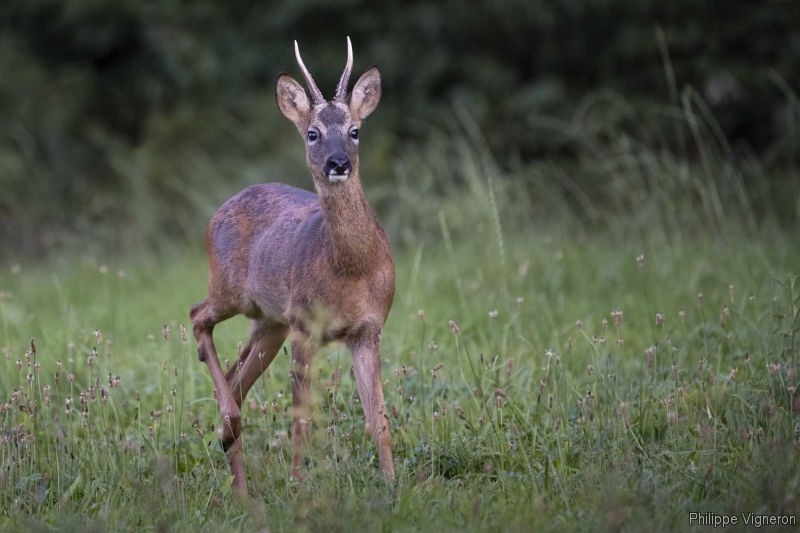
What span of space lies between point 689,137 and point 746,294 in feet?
23.5

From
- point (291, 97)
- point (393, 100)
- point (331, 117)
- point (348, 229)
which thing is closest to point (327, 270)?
point (348, 229)

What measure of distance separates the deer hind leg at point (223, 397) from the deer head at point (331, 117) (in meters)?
0.95

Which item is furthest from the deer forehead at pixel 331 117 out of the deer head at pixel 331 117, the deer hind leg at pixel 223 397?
the deer hind leg at pixel 223 397

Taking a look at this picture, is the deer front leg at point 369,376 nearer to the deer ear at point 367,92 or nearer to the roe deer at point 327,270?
the roe deer at point 327,270

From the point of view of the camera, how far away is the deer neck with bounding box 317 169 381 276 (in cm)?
443

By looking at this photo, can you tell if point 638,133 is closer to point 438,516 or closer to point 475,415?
point 475,415

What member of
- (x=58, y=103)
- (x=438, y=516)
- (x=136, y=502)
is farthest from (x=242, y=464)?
(x=58, y=103)

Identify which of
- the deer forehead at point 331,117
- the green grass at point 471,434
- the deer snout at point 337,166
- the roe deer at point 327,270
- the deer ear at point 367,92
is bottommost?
the green grass at point 471,434

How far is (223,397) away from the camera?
4598mm

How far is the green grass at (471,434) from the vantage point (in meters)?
3.65

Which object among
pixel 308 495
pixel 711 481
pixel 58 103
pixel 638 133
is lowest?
pixel 711 481

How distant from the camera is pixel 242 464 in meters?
4.34

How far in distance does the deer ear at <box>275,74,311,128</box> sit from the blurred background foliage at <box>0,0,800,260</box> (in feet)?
16.0

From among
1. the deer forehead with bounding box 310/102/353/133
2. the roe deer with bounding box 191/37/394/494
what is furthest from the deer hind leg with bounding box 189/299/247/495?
the deer forehead with bounding box 310/102/353/133
